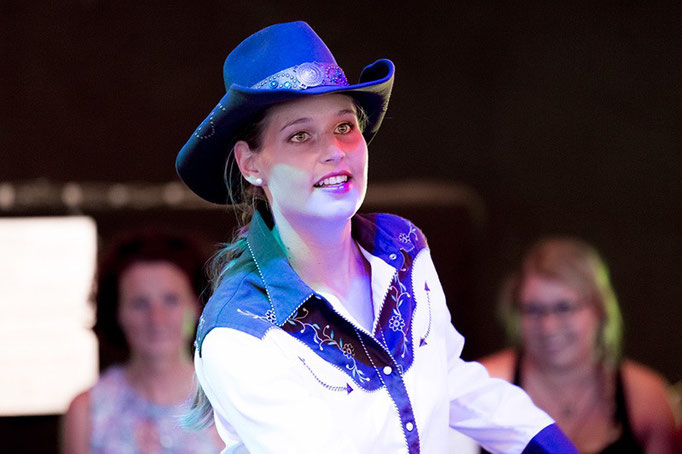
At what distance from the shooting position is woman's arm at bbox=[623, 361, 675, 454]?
3.06 meters

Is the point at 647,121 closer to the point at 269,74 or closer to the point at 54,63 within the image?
the point at 54,63

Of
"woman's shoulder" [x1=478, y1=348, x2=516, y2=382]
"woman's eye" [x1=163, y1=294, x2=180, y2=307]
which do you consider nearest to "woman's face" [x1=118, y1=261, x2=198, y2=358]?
"woman's eye" [x1=163, y1=294, x2=180, y2=307]

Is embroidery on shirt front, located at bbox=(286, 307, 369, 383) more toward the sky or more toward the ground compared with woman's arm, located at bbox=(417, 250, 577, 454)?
more toward the sky

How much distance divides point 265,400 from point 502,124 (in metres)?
3.06

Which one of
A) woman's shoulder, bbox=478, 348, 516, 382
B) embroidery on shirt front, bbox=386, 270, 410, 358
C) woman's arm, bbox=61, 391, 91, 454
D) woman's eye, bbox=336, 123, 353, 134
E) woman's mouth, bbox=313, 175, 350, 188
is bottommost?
woman's arm, bbox=61, 391, 91, 454

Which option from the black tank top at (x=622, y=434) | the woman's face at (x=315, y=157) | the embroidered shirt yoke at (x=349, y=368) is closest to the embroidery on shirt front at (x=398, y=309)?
the embroidered shirt yoke at (x=349, y=368)

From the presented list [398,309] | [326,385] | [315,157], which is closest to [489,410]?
[398,309]

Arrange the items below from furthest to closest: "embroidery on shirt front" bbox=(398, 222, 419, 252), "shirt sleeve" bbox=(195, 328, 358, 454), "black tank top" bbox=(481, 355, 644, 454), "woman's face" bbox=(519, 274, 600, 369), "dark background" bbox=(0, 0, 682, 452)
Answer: "dark background" bbox=(0, 0, 682, 452) → "woman's face" bbox=(519, 274, 600, 369) → "black tank top" bbox=(481, 355, 644, 454) → "embroidery on shirt front" bbox=(398, 222, 419, 252) → "shirt sleeve" bbox=(195, 328, 358, 454)

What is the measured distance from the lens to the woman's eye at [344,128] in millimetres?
1727

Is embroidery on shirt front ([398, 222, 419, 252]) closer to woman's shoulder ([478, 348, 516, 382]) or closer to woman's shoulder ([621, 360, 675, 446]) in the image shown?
woman's shoulder ([478, 348, 516, 382])

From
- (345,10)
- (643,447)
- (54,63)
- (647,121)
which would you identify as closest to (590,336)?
(643,447)

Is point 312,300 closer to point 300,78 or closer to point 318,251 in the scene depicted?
point 318,251

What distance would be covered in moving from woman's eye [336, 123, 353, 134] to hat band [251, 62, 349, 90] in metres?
0.08

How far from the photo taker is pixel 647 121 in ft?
14.3
